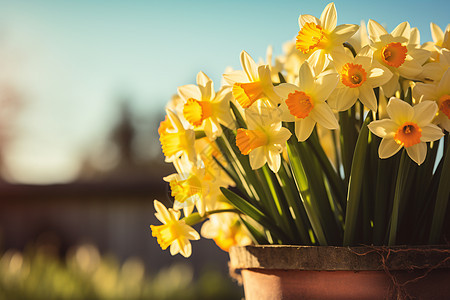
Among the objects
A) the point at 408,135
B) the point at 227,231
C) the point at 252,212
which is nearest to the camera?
the point at 408,135

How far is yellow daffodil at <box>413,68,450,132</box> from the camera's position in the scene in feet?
1.69

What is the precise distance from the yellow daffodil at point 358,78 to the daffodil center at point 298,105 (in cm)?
5

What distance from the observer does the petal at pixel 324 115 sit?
0.51m

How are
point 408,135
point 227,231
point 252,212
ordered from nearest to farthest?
point 408,135
point 252,212
point 227,231

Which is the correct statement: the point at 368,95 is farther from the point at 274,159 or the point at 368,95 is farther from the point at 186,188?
the point at 186,188

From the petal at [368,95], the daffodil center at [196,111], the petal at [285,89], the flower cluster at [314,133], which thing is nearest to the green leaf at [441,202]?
the flower cluster at [314,133]

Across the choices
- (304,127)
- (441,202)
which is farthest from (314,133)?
(441,202)

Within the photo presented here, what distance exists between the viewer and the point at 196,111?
58 cm

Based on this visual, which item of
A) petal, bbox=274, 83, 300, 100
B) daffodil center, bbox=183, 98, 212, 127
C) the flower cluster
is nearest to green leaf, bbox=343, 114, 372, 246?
the flower cluster

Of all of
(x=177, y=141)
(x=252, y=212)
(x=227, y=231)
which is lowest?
(x=227, y=231)

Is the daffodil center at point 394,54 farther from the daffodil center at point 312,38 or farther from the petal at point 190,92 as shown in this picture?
the petal at point 190,92

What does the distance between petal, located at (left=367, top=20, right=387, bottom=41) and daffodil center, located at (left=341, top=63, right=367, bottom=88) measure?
0.07 m

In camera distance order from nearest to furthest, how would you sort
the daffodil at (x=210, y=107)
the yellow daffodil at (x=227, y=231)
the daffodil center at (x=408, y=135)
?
1. the daffodil center at (x=408, y=135)
2. the daffodil at (x=210, y=107)
3. the yellow daffodil at (x=227, y=231)

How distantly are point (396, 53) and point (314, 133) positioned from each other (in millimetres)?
155
